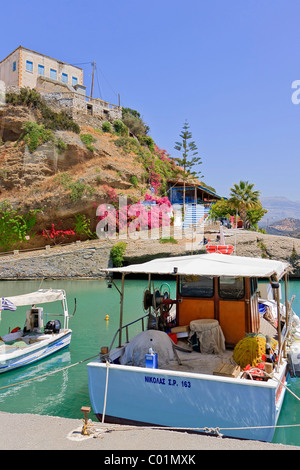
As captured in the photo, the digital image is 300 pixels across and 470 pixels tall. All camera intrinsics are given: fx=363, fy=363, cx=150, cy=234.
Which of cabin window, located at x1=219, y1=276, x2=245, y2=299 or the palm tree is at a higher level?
the palm tree

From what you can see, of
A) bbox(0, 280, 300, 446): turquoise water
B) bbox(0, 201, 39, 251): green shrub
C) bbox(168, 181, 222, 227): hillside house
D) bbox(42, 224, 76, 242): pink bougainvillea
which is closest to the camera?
bbox(0, 280, 300, 446): turquoise water

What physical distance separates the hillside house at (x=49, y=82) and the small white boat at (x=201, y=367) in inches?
1771

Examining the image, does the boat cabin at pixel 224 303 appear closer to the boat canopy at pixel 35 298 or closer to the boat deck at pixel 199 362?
the boat deck at pixel 199 362

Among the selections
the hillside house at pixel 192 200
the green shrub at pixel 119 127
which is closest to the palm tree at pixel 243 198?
the hillside house at pixel 192 200

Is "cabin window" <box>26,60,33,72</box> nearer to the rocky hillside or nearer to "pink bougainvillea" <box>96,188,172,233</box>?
the rocky hillside

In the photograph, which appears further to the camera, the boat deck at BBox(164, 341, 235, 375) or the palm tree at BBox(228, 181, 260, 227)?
the palm tree at BBox(228, 181, 260, 227)

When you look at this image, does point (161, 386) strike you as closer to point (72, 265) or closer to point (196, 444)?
point (196, 444)

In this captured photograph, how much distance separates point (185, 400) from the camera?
6125 millimetres

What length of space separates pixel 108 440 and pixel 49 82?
53579 mm

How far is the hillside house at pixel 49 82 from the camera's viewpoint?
48.8 metres

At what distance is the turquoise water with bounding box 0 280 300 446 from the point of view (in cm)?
888

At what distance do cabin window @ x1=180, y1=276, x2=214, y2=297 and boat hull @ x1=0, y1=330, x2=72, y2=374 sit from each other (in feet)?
20.7

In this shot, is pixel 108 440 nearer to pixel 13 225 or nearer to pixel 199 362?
pixel 199 362

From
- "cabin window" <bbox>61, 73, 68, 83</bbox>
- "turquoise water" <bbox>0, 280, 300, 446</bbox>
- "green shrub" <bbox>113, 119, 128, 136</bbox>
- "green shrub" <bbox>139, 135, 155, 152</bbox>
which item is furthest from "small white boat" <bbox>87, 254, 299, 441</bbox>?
"cabin window" <bbox>61, 73, 68, 83</bbox>
